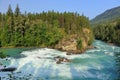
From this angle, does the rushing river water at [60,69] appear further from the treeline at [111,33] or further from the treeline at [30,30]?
the treeline at [111,33]

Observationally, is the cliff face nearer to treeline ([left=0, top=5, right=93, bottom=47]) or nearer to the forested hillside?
the forested hillside

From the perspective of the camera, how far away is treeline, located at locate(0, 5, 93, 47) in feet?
359

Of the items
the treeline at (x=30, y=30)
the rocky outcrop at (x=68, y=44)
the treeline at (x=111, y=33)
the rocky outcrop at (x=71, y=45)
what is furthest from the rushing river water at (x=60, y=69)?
the treeline at (x=111, y=33)

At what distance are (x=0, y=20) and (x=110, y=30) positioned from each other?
6059cm

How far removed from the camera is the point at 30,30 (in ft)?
367

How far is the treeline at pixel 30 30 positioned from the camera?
10950 cm

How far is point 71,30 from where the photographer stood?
119 meters

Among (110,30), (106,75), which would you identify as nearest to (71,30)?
(110,30)

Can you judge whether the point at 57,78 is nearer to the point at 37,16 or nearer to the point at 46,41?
the point at 46,41

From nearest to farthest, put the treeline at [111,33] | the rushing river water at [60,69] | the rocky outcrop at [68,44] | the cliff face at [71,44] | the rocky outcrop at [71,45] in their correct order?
the rushing river water at [60,69]
the rocky outcrop at [71,45]
the cliff face at [71,44]
the rocky outcrop at [68,44]
the treeline at [111,33]

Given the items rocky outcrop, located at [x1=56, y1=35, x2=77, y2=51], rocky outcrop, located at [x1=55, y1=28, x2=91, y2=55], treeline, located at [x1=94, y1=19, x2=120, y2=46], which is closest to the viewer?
rocky outcrop, located at [x1=55, y1=28, x2=91, y2=55]

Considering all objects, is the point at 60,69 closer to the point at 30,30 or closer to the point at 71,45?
the point at 71,45

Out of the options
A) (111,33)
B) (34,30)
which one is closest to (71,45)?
(34,30)

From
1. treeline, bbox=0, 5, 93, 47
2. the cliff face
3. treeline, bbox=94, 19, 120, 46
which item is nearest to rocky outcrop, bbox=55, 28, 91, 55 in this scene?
the cliff face
